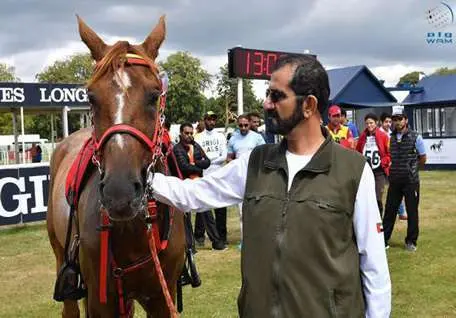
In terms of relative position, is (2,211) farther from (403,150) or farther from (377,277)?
(377,277)

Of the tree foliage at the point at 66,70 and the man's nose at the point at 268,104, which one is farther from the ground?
the tree foliage at the point at 66,70

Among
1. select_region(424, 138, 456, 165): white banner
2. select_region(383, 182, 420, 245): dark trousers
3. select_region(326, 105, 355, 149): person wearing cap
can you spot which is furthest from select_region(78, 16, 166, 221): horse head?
select_region(424, 138, 456, 165): white banner

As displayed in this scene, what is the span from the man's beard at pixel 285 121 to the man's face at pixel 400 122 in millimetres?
6065

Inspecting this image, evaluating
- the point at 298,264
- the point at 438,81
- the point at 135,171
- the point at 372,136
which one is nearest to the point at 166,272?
the point at 135,171

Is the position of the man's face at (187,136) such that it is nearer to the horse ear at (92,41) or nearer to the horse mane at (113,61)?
the horse ear at (92,41)

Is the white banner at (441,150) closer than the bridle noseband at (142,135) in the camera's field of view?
No

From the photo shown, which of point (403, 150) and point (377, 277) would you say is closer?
point (377, 277)

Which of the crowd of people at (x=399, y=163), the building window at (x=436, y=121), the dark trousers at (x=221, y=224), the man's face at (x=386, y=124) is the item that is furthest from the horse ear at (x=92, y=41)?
the building window at (x=436, y=121)

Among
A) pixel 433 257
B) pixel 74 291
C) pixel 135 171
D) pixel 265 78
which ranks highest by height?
pixel 265 78

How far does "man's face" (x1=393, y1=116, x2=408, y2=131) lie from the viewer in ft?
25.0

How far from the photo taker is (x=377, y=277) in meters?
1.92

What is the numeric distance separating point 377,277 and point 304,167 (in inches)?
19.3

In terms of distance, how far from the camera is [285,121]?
1963mm

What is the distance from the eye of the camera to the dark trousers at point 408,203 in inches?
300
